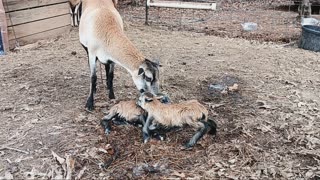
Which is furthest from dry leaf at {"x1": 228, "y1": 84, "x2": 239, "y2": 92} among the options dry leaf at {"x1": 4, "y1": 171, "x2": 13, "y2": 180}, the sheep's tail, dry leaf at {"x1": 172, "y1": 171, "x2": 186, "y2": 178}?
dry leaf at {"x1": 4, "y1": 171, "x2": 13, "y2": 180}

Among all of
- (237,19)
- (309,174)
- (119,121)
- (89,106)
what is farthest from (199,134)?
(237,19)

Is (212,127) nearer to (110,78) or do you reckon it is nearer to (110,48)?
A: (110,48)

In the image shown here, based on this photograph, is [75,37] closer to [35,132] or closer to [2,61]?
[2,61]

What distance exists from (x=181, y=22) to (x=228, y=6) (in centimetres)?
271

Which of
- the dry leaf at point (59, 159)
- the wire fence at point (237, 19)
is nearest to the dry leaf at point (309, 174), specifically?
the dry leaf at point (59, 159)

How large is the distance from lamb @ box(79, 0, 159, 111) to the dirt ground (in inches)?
18.1

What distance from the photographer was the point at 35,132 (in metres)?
3.41

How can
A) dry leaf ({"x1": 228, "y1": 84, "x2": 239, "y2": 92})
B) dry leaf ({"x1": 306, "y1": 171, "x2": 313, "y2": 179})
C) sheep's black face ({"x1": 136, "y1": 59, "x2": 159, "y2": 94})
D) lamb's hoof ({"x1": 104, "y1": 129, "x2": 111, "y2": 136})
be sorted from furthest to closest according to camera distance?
1. dry leaf ({"x1": 228, "y1": 84, "x2": 239, "y2": 92})
2. lamb's hoof ({"x1": 104, "y1": 129, "x2": 111, "y2": 136})
3. sheep's black face ({"x1": 136, "y1": 59, "x2": 159, "y2": 94})
4. dry leaf ({"x1": 306, "y1": 171, "x2": 313, "y2": 179})

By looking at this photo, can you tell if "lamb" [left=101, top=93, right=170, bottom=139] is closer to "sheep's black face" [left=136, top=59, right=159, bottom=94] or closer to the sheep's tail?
"sheep's black face" [left=136, top=59, right=159, bottom=94]

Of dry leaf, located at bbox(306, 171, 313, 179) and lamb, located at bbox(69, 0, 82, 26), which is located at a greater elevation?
lamb, located at bbox(69, 0, 82, 26)

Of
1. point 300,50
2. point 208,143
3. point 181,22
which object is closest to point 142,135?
point 208,143

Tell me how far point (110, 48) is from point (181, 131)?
3.48ft

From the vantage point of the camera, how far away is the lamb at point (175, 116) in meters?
3.12

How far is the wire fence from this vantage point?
7445mm
